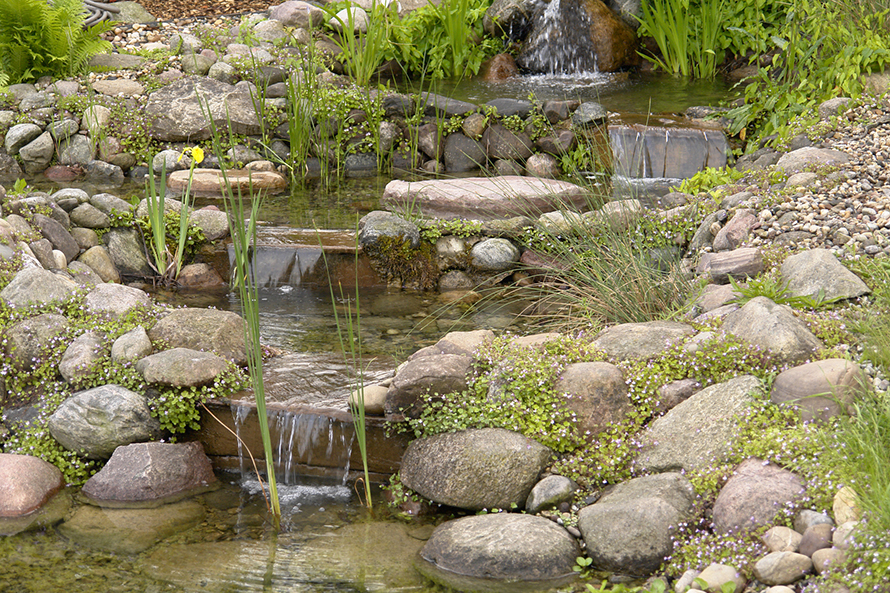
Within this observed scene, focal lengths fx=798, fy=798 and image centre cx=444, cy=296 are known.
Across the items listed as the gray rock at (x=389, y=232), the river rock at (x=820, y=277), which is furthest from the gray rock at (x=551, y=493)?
the gray rock at (x=389, y=232)

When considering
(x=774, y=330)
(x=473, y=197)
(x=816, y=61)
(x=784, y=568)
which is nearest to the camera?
(x=784, y=568)

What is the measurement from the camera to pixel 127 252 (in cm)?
604

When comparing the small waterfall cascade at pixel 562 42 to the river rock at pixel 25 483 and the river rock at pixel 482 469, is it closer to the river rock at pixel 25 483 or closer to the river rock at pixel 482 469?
the river rock at pixel 482 469

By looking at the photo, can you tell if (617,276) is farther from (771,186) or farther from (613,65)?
(613,65)

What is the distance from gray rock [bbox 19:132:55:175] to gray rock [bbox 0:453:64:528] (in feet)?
17.2

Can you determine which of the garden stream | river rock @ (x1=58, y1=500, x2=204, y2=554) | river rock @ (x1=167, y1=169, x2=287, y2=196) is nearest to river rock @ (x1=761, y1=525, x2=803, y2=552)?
the garden stream

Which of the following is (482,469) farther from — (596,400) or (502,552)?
(596,400)

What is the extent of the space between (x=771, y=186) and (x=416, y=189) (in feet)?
9.74

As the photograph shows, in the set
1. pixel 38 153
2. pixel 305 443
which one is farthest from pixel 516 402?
pixel 38 153

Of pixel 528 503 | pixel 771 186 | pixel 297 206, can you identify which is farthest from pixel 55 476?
pixel 771 186

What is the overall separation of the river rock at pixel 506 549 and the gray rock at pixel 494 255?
2.81 m

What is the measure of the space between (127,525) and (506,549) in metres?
1.71

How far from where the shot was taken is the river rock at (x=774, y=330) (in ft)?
11.4

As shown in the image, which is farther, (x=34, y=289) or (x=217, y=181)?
(x=217, y=181)
